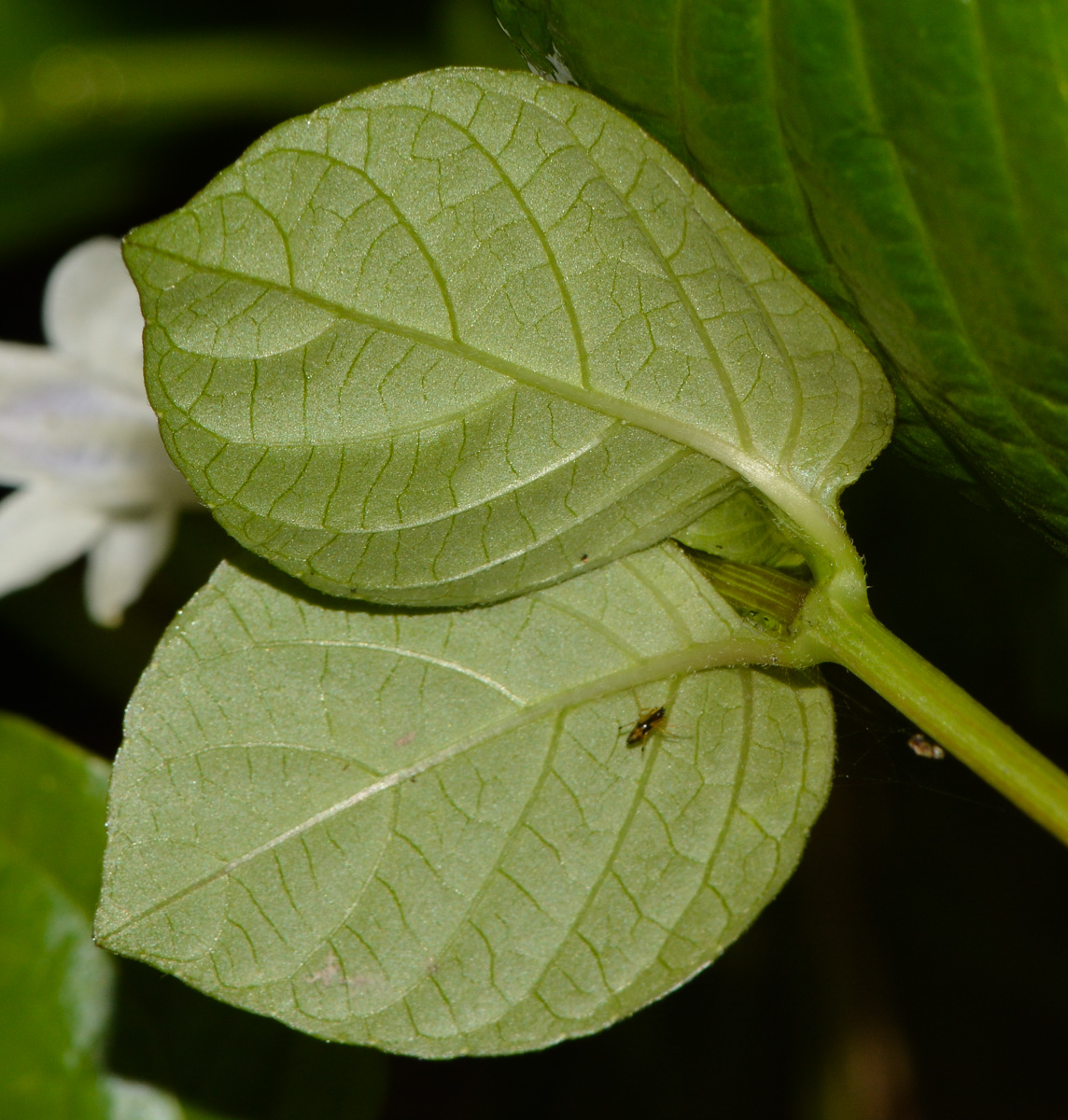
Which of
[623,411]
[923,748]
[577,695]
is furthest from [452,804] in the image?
[923,748]

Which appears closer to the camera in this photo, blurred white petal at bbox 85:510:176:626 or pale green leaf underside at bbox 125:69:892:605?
pale green leaf underside at bbox 125:69:892:605

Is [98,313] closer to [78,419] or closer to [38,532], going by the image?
[78,419]

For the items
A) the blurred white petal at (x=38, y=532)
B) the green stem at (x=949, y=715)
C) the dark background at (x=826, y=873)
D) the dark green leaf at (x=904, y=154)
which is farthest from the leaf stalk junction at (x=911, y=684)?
the blurred white petal at (x=38, y=532)

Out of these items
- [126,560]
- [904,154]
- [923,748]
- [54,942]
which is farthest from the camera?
[126,560]

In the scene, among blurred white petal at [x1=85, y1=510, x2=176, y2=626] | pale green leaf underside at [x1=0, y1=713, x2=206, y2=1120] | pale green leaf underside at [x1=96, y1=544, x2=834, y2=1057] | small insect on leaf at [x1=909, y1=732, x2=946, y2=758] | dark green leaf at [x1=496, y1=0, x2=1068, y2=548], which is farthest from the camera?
blurred white petal at [x1=85, y1=510, x2=176, y2=626]

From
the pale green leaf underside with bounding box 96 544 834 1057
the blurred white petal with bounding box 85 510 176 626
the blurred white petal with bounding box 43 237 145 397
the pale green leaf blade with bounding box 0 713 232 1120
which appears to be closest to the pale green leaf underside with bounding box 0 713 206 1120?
the pale green leaf blade with bounding box 0 713 232 1120

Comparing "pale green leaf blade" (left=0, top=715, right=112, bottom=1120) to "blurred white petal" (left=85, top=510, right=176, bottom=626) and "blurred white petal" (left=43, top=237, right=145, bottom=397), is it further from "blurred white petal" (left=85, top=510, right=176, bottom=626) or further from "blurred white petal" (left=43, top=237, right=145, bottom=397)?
"blurred white petal" (left=43, top=237, right=145, bottom=397)
